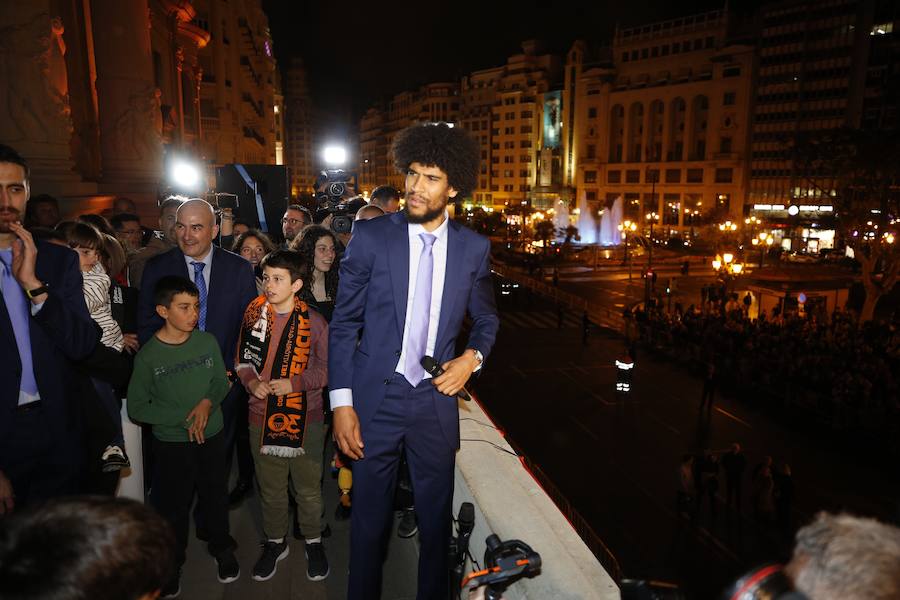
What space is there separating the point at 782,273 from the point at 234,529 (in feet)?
84.9

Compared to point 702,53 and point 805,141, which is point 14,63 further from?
point 702,53

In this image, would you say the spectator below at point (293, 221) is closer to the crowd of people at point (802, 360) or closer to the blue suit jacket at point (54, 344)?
the blue suit jacket at point (54, 344)

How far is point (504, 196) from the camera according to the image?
10562cm

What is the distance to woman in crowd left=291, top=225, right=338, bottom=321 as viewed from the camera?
5.13 m

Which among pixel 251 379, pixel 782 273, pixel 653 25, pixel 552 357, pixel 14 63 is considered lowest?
pixel 552 357

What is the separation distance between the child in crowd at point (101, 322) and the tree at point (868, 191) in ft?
84.0

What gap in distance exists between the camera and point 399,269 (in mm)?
2629

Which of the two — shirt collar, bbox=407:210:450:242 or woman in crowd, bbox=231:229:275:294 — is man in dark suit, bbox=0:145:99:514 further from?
woman in crowd, bbox=231:229:275:294

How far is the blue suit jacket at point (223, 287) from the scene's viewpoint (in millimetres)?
4121

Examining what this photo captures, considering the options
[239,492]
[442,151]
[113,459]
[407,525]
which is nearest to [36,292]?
[113,459]

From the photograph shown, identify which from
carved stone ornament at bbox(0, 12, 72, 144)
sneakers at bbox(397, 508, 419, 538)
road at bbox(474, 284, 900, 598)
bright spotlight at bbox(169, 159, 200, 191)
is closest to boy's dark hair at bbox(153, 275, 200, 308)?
sneakers at bbox(397, 508, 419, 538)

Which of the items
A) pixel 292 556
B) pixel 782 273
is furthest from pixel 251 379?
Result: pixel 782 273

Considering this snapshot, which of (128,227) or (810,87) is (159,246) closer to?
(128,227)

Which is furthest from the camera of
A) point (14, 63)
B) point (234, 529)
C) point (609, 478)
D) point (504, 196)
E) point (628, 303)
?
point (504, 196)
